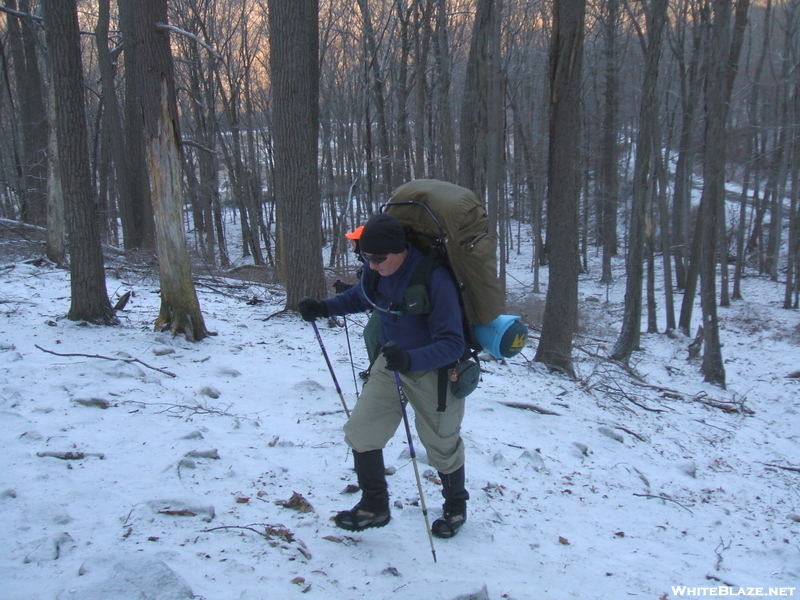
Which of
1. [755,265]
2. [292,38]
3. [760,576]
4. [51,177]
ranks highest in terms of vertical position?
[292,38]

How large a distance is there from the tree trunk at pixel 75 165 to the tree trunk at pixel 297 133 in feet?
8.68

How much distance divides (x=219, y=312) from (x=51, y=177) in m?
4.75

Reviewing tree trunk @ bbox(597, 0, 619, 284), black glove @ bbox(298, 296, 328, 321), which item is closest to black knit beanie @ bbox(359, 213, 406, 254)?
black glove @ bbox(298, 296, 328, 321)

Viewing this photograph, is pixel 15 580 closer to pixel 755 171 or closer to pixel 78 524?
pixel 78 524

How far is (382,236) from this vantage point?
3123 millimetres

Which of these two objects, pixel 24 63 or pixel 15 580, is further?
pixel 24 63

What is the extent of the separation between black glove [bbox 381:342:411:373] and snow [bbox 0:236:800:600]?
119 centimetres

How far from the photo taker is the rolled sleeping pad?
329 cm

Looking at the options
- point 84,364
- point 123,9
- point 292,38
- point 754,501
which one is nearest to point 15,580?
point 84,364

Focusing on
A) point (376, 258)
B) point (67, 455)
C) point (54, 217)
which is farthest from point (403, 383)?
point (54, 217)

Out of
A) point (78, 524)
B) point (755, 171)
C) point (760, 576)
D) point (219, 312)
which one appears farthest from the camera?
point (755, 171)

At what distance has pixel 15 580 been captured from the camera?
8.48ft

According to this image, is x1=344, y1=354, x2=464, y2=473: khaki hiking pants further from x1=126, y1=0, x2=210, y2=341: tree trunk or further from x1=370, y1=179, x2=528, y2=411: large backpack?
x1=126, y1=0, x2=210, y2=341: tree trunk

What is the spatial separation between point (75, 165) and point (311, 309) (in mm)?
4763
